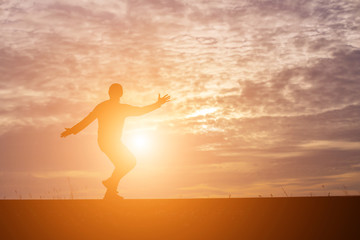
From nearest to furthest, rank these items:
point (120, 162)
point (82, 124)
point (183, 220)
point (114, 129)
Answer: point (183, 220)
point (120, 162)
point (114, 129)
point (82, 124)

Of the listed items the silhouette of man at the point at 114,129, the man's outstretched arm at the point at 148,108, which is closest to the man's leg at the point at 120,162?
the silhouette of man at the point at 114,129

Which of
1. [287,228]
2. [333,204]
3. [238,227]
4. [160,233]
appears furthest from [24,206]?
[333,204]

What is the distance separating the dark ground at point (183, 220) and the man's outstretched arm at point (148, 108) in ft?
12.3

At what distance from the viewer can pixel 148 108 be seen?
1033 cm

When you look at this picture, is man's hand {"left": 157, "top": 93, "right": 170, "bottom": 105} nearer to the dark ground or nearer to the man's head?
the man's head

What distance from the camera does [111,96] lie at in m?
9.94

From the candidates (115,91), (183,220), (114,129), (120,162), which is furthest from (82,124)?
(183,220)

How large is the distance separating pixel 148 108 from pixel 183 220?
5.30 m

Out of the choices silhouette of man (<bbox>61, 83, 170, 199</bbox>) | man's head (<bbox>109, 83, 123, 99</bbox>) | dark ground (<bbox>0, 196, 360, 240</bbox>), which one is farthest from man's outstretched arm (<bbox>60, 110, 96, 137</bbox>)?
dark ground (<bbox>0, 196, 360, 240</bbox>)

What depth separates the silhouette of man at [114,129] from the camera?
941 cm

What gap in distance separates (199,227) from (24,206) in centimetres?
280

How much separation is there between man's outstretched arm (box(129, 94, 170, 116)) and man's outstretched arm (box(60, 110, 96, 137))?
899mm

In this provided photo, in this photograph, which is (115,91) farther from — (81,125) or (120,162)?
(120,162)

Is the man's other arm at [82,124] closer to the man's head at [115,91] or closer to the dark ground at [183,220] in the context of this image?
the man's head at [115,91]
